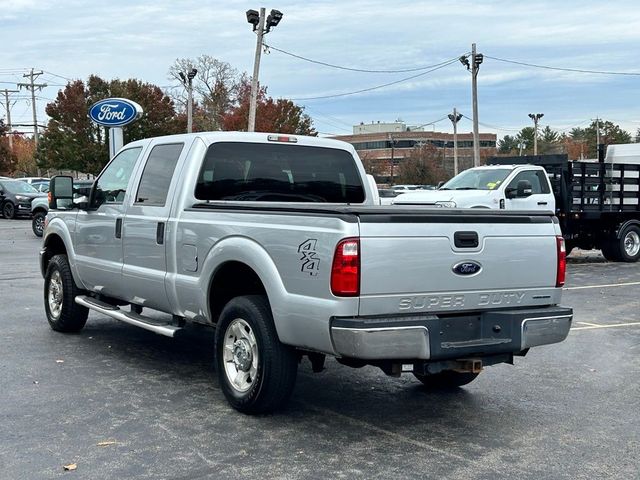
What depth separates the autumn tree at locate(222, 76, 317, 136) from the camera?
177 feet

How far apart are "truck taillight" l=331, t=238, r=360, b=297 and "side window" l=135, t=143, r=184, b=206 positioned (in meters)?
2.42

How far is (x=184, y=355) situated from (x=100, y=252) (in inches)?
51.6

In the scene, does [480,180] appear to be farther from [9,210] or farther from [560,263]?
[9,210]

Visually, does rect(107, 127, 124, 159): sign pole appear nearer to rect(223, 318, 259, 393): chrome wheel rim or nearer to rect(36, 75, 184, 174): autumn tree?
rect(223, 318, 259, 393): chrome wheel rim

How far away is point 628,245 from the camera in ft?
60.4

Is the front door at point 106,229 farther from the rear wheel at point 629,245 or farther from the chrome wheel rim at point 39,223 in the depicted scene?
the chrome wheel rim at point 39,223

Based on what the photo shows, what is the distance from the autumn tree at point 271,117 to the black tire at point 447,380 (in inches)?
1843

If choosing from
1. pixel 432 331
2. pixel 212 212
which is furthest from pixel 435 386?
pixel 212 212

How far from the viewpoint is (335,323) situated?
490cm

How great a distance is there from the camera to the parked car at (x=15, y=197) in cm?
3356

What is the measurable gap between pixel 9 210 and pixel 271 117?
2402 cm

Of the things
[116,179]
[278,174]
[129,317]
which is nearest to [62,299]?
[116,179]

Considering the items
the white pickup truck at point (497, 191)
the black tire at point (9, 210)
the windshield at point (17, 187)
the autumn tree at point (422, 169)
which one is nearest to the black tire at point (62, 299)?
the white pickup truck at point (497, 191)

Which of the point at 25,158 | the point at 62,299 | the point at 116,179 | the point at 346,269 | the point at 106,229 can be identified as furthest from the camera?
the point at 25,158
